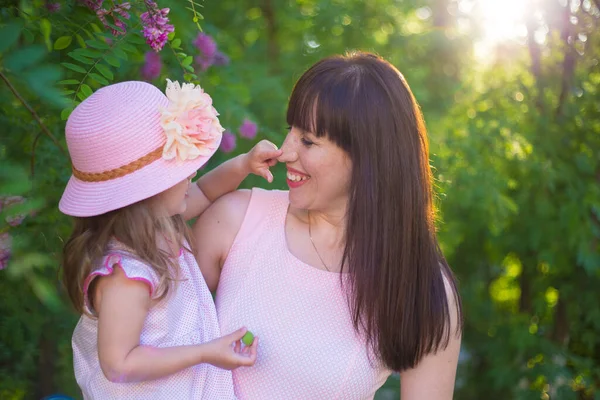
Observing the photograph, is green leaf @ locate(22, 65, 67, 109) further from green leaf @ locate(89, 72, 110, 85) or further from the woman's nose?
the woman's nose

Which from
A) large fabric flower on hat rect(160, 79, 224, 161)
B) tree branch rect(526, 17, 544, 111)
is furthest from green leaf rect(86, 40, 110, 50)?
tree branch rect(526, 17, 544, 111)

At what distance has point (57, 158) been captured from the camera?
2434 mm

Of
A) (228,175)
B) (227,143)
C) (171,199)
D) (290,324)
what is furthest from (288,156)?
(227,143)

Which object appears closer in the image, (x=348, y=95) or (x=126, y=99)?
(x=126, y=99)

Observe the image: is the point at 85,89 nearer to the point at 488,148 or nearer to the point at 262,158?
the point at 262,158

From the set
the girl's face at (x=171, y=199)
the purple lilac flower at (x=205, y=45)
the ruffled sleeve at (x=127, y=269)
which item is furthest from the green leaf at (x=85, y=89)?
the purple lilac flower at (x=205, y=45)

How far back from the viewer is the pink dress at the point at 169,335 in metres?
1.81

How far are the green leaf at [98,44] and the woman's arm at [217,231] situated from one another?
50cm

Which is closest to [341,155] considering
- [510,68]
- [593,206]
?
[593,206]

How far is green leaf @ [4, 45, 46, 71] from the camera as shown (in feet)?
4.01

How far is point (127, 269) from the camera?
1765 millimetres

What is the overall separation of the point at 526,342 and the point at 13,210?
2905 mm

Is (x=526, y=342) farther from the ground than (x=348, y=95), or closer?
closer

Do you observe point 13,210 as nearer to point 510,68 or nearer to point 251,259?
point 251,259
